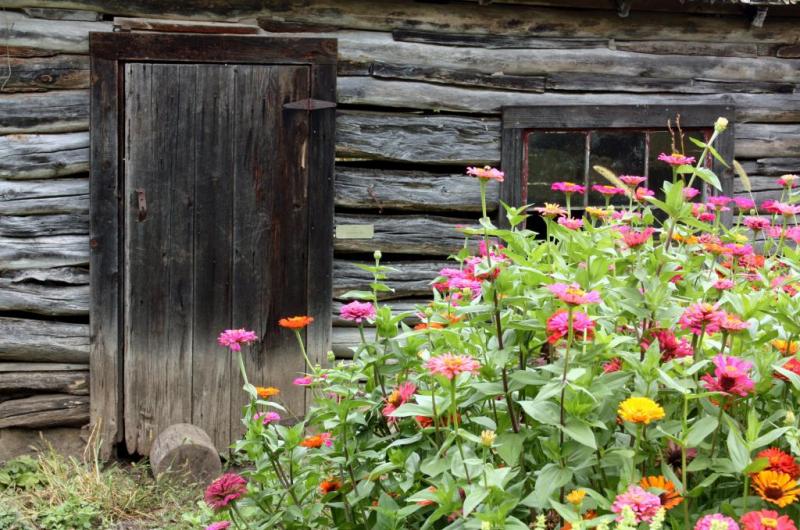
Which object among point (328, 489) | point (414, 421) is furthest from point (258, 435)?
point (414, 421)

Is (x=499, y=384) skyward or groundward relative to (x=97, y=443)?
skyward

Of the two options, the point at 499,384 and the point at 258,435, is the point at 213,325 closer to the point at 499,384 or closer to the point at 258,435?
the point at 258,435

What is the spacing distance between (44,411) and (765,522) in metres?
4.53

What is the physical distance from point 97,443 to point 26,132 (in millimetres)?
1642

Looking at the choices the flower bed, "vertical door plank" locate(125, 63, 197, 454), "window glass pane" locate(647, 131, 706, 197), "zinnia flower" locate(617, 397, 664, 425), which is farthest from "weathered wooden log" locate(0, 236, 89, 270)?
"zinnia flower" locate(617, 397, 664, 425)

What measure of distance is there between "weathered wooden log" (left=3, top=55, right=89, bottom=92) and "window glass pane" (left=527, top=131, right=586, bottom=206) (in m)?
2.45

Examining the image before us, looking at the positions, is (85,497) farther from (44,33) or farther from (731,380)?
(731,380)

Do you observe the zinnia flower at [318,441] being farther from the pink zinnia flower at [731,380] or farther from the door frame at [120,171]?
the door frame at [120,171]

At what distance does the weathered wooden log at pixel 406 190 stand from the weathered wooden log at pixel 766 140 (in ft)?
5.24

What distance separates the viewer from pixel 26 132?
538cm

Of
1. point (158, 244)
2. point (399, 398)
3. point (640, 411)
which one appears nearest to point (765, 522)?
point (640, 411)

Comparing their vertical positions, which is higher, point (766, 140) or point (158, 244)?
point (766, 140)

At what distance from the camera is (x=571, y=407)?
2.08m

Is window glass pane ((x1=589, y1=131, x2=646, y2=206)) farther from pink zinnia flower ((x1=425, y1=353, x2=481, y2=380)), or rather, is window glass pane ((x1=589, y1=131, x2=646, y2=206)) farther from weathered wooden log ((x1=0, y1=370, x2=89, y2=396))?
pink zinnia flower ((x1=425, y1=353, x2=481, y2=380))
